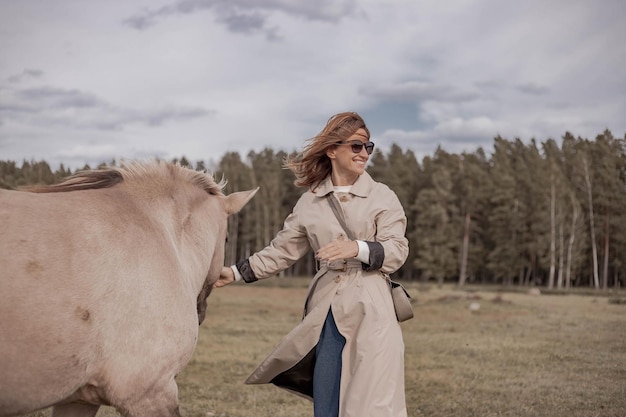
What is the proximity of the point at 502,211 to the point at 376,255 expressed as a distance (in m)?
55.7

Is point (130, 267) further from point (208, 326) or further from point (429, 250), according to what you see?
point (429, 250)

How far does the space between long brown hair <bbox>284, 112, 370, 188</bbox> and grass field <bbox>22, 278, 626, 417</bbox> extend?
13.2 ft

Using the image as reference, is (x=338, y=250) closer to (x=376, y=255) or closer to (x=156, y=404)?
(x=376, y=255)

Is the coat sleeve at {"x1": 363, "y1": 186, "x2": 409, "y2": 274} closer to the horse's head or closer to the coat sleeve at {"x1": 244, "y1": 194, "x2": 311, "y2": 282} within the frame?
the coat sleeve at {"x1": 244, "y1": 194, "x2": 311, "y2": 282}

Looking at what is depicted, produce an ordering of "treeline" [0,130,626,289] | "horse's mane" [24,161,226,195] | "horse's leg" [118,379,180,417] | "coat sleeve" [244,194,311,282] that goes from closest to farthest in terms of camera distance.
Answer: "horse's leg" [118,379,180,417] → "horse's mane" [24,161,226,195] → "coat sleeve" [244,194,311,282] → "treeline" [0,130,626,289]

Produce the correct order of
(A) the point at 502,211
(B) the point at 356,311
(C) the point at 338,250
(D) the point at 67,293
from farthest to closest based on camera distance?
(A) the point at 502,211 < (B) the point at 356,311 < (C) the point at 338,250 < (D) the point at 67,293

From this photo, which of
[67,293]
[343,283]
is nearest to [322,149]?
[343,283]

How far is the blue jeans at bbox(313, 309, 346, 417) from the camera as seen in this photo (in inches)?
176

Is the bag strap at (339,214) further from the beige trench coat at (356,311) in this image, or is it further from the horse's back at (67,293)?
the horse's back at (67,293)

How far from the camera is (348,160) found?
469 cm

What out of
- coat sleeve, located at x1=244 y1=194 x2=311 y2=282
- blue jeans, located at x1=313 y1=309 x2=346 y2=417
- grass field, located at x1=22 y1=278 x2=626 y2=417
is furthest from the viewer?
grass field, located at x1=22 y1=278 x2=626 y2=417

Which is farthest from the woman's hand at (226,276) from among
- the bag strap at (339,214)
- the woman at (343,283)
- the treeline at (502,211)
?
the treeline at (502,211)

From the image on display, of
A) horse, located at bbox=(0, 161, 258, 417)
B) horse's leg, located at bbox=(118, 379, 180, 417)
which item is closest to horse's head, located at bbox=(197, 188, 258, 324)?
horse, located at bbox=(0, 161, 258, 417)

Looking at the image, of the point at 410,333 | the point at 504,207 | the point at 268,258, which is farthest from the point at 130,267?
the point at 504,207
